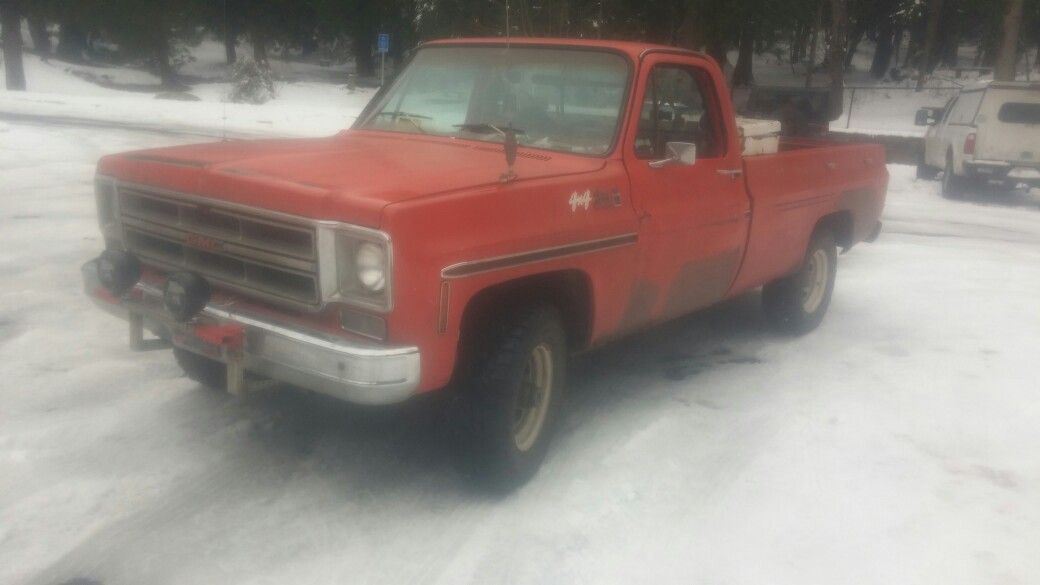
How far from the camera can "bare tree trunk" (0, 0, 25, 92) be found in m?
31.8

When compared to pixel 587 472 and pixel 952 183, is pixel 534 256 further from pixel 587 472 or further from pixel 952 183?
pixel 952 183

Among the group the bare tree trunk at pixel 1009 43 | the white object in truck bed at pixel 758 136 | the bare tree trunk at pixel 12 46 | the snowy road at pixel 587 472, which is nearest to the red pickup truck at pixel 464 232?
the white object in truck bed at pixel 758 136

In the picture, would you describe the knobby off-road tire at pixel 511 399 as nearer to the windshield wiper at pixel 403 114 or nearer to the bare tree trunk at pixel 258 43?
the windshield wiper at pixel 403 114

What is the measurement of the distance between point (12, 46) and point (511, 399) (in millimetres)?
34297

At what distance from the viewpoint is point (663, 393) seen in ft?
17.8

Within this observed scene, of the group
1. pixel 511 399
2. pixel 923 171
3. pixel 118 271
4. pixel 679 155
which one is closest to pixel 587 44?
pixel 679 155

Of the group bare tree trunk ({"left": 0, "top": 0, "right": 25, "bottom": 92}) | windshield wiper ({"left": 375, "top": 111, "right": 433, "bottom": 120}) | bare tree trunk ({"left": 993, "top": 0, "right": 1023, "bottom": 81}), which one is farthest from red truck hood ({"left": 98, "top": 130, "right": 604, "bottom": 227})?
bare tree trunk ({"left": 0, "top": 0, "right": 25, "bottom": 92})

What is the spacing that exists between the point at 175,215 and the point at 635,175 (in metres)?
2.11

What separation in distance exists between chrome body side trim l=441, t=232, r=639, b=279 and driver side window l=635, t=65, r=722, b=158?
532 millimetres

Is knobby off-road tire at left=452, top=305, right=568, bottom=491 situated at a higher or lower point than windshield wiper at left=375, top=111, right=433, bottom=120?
lower

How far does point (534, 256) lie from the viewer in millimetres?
3846

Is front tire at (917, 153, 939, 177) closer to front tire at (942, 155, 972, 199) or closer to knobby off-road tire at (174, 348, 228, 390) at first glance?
front tire at (942, 155, 972, 199)

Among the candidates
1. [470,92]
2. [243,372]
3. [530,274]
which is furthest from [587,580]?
[470,92]

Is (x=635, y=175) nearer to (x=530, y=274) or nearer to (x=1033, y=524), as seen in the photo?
(x=530, y=274)
